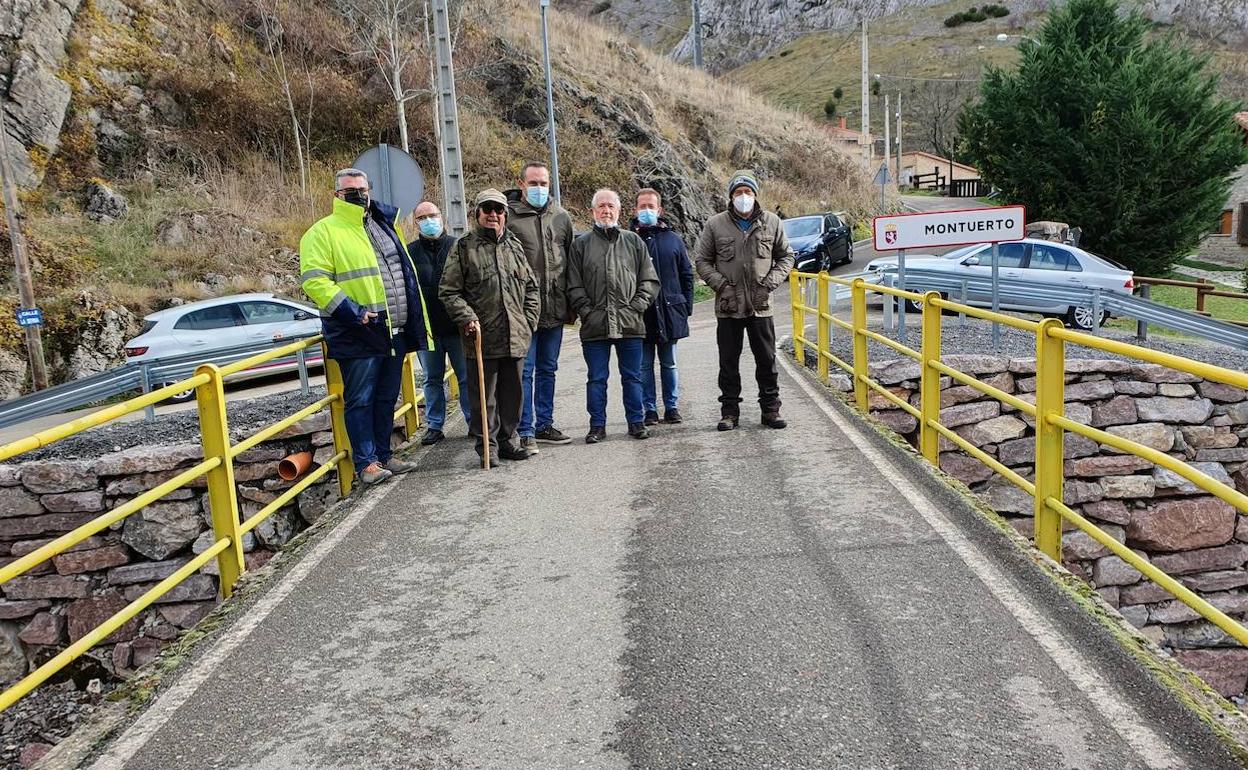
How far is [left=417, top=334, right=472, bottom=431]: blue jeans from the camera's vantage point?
7598 millimetres

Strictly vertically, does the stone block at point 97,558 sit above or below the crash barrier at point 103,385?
below

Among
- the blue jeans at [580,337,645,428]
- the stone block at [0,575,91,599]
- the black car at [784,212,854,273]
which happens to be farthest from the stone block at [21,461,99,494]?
the black car at [784,212,854,273]

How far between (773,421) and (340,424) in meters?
3.38

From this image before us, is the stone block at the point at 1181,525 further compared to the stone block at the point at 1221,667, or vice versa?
the stone block at the point at 1181,525

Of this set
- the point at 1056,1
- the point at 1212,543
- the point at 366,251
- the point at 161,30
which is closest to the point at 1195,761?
the point at 366,251

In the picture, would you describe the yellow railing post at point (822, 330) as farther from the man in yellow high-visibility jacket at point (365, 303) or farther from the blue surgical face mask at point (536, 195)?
the man in yellow high-visibility jacket at point (365, 303)

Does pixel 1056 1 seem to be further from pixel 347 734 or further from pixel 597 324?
pixel 347 734

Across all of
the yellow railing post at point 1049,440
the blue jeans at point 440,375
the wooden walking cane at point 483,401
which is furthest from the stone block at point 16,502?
the yellow railing post at point 1049,440

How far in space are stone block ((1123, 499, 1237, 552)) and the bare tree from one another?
2474 cm

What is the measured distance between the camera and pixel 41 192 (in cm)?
2350

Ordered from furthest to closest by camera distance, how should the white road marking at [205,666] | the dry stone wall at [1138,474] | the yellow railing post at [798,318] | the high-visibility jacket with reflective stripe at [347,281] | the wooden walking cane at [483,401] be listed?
the yellow railing post at [798,318]
the dry stone wall at [1138,474]
the wooden walking cane at [483,401]
the high-visibility jacket with reflective stripe at [347,281]
the white road marking at [205,666]

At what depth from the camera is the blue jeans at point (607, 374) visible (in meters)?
7.39

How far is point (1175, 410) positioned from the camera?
9758 mm

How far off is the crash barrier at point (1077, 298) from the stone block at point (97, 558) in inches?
332
